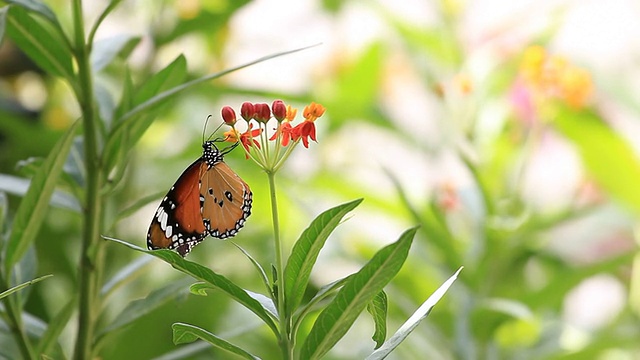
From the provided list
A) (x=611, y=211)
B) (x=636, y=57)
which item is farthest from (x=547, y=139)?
(x=611, y=211)

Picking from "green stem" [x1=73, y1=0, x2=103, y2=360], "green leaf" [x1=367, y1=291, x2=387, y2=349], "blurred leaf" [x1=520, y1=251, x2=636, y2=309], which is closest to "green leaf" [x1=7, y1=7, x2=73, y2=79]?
"green stem" [x1=73, y1=0, x2=103, y2=360]

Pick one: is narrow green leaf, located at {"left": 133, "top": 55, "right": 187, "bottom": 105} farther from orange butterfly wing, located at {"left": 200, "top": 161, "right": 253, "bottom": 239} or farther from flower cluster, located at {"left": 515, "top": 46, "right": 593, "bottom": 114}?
flower cluster, located at {"left": 515, "top": 46, "right": 593, "bottom": 114}

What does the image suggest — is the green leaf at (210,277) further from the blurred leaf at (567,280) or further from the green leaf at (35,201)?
the blurred leaf at (567,280)

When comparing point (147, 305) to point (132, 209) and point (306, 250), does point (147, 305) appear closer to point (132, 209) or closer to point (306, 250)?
point (132, 209)

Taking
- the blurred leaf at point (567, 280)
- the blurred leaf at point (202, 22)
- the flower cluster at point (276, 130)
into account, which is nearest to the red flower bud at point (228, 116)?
the flower cluster at point (276, 130)

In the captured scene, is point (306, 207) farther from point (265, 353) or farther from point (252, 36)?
point (252, 36)
